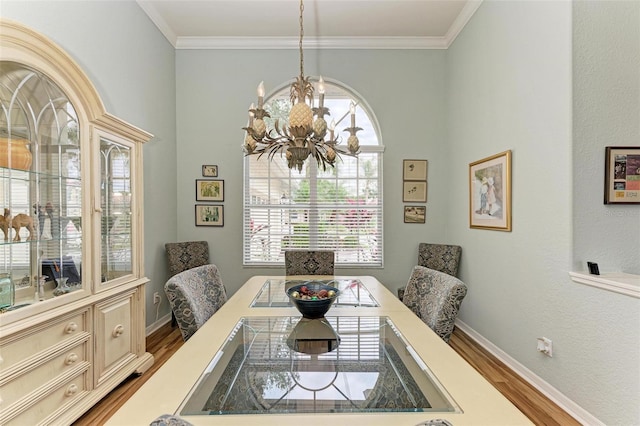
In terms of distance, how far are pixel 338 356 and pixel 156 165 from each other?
3030 millimetres

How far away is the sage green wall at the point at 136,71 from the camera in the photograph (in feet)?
7.11

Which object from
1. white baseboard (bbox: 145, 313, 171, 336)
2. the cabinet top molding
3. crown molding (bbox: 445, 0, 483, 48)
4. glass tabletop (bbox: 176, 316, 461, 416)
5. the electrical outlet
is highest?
crown molding (bbox: 445, 0, 483, 48)

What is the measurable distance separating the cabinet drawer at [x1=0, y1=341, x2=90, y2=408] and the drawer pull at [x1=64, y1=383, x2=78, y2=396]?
0.10 meters

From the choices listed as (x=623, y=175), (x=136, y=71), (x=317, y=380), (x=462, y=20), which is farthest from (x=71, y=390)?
(x=462, y=20)

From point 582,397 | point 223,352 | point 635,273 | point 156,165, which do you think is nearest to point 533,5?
point 635,273

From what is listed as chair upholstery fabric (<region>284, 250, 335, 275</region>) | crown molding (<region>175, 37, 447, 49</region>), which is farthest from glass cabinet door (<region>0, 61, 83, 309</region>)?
crown molding (<region>175, 37, 447, 49</region>)

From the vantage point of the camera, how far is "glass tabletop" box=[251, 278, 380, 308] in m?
1.90

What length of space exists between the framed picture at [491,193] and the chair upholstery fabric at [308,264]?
1501 mm

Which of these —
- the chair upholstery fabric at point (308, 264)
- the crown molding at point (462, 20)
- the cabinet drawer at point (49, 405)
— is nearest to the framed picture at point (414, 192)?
the chair upholstery fabric at point (308, 264)

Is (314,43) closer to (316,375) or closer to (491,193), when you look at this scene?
(491,193)

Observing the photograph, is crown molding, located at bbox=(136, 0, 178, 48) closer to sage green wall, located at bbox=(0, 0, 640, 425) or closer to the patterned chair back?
sage green wall, located at bbox=(0, 0, 640, 425)

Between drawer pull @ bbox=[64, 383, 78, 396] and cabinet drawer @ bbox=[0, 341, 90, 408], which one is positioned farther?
drawer pull @ bbox=[64, 383, 78, 396]

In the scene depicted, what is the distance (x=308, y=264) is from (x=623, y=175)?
2357 millimetres

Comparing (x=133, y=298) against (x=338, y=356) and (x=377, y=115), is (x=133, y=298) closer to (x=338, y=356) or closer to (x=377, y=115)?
(x=338, y=356)
